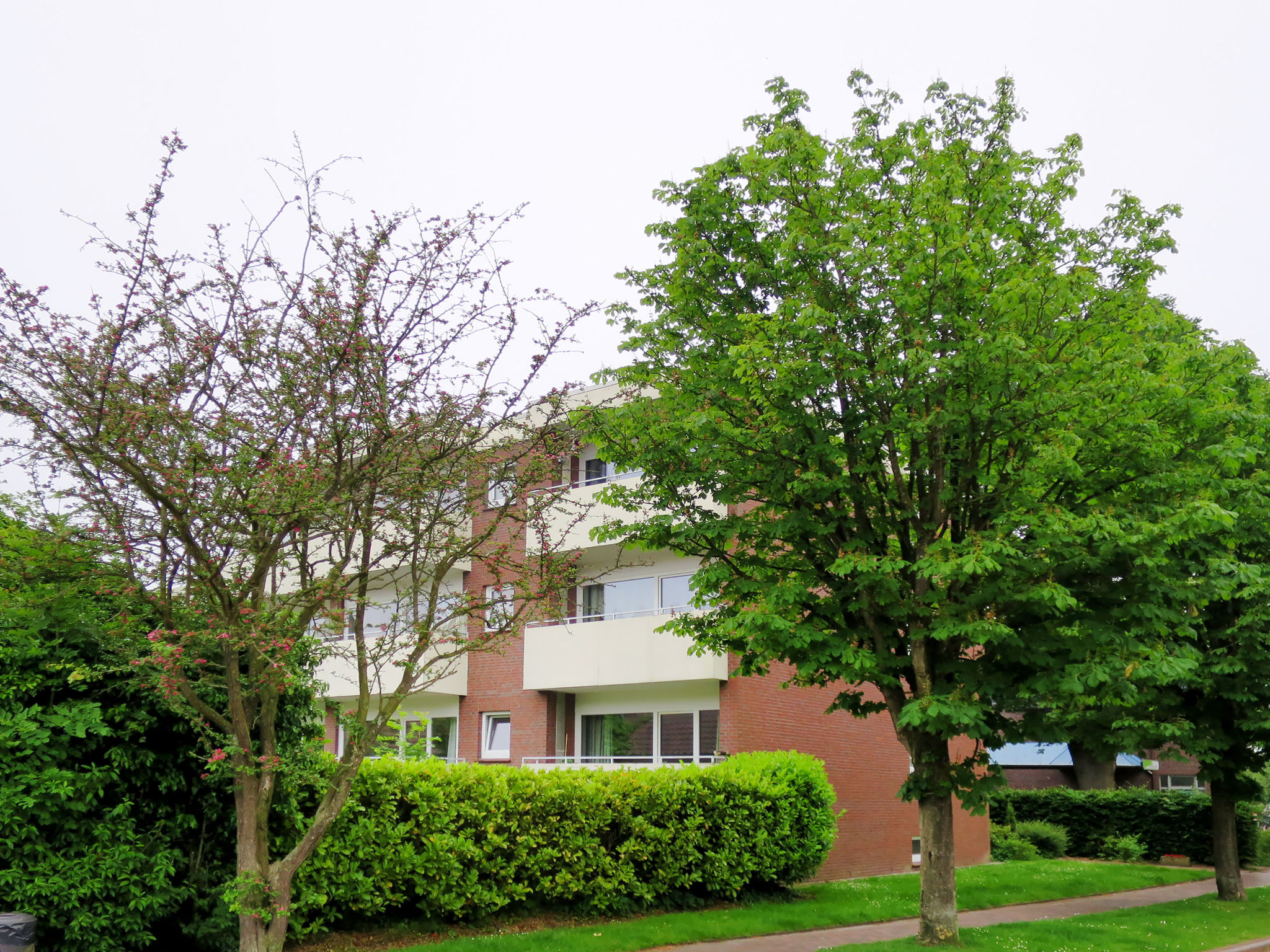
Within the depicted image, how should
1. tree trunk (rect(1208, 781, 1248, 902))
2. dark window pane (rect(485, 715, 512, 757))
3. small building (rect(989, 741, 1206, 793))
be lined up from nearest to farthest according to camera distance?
tree trunk (rect(1208, 781, 1248, 902)) → dark window pane (rect(485, 715, 512, 757)) → small building (rect(989, 741, 1206, 793))

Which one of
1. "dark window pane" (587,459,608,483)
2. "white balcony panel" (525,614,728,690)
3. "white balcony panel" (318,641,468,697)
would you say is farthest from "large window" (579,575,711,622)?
"white balcony panel" (318,641,468,697)

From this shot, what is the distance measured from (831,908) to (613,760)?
6.35 m

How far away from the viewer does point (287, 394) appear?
7828 mm

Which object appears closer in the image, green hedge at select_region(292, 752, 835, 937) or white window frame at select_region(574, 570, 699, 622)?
green hedge at select_region(292, 752, 835, 937)

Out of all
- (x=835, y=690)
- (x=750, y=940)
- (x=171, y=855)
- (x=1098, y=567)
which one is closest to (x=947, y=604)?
(x=1098, y=567)

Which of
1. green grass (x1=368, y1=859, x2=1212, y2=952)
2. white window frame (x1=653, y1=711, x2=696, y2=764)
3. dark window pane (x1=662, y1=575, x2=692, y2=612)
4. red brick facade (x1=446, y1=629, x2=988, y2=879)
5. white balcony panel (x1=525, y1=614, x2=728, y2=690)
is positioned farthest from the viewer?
dark window pane (x1=662, y1=575, x2=692, y2=612)

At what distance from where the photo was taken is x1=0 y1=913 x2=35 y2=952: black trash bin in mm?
7820

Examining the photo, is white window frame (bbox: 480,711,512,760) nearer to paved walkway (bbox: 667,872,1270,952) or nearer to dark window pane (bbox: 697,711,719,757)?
dark window pane (bbox: 697,711,719,757)

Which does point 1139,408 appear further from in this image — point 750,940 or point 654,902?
point 654,902

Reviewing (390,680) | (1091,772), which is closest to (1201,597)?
(390,680)

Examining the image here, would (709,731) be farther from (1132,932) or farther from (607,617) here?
(1132,932)

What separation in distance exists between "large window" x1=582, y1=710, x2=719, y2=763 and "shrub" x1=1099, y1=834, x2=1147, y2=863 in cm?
1476

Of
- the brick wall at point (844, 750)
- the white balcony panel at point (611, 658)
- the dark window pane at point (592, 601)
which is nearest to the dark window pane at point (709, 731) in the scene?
the brick wall at point (844, 750)

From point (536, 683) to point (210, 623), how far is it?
1433cm
